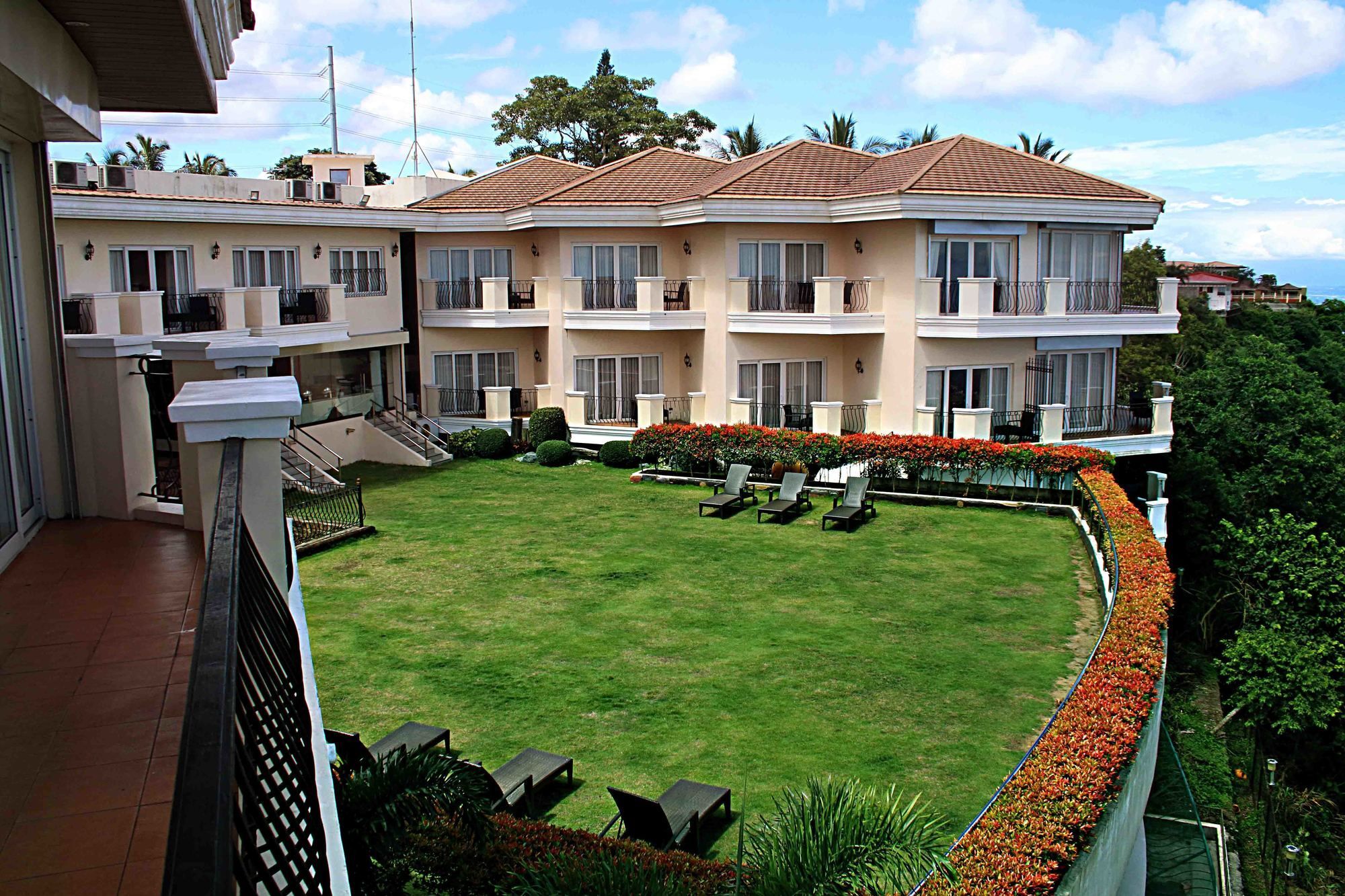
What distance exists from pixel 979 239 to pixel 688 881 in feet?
82.2

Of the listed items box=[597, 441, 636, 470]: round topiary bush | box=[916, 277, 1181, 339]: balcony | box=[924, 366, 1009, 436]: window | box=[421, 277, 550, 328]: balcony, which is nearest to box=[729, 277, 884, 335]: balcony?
Answer: box=[916, 277, 1181, 339]: balcony

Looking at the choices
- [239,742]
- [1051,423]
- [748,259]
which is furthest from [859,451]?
[239,742]

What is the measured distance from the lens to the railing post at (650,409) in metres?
31.0

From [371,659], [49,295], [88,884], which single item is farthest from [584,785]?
[88,884]

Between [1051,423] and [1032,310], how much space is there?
399cm

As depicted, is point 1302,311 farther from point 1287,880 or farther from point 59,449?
point 59,449

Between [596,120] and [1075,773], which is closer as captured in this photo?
[1075,773]

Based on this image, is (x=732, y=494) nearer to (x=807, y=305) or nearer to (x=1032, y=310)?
(x=807, y=305)

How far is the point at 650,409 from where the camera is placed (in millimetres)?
31078

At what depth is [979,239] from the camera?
3020 centimetres

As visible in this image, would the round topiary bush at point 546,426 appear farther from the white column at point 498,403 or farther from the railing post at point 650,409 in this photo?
the railing post at point 650,409

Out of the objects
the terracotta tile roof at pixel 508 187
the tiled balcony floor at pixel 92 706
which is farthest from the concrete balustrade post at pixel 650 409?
the tiled balcony floor at pixel 92 706

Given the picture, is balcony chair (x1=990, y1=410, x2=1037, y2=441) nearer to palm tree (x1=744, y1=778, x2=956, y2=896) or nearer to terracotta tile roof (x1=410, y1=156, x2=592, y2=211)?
terracotta tile roof (x1=410, y1=156, x2=592, y2=211)

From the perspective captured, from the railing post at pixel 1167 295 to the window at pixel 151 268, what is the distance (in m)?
25.6
